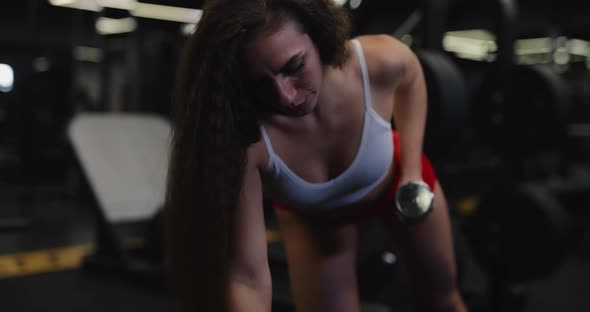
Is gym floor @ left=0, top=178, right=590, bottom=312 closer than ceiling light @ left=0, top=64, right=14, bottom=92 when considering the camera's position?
Yes

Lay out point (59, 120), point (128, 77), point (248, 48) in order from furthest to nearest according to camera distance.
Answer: point (128, 77), point (59, 120), point (248, 48)

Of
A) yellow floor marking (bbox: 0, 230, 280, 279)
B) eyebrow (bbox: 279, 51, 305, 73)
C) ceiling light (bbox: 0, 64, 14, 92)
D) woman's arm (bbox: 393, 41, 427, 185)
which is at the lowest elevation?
yellow floor marking (bbox: 0, 230, 280, 279)

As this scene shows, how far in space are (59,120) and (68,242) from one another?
149cm

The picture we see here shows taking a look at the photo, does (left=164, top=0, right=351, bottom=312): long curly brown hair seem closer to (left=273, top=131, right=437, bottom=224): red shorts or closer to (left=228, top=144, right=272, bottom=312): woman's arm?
(left=228, top=144, right=272, bottom=312): woman's arm

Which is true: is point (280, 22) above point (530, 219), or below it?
above

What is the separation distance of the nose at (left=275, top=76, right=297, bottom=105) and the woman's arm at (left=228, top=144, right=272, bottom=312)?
Answer: 127mm

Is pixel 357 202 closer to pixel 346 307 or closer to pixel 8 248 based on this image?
pixel 346 307

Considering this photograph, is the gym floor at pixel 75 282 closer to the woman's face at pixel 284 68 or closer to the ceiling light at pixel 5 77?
the woman's face at pixel 284 68

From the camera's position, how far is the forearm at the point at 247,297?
954 mm

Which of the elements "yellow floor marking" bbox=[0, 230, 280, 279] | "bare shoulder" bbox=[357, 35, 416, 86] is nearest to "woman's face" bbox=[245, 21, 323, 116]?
"bare shoulder" bbox=[357, 35, 416, 86]

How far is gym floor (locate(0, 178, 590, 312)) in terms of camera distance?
2.71 metres

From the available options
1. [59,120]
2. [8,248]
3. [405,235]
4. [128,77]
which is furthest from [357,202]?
[128,77]

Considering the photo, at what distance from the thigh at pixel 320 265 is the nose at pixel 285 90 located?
47 cm

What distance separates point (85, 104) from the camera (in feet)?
18.1
